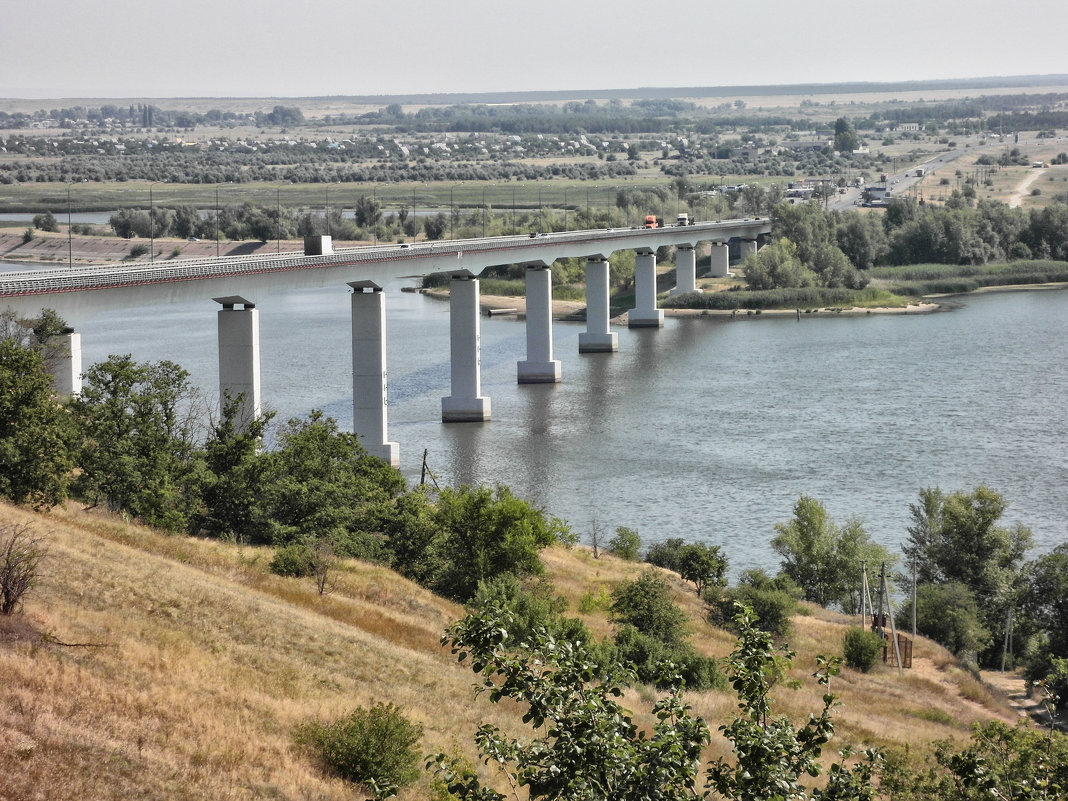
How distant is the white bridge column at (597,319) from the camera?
76.6m

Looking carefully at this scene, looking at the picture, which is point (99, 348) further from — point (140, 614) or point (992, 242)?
point (992, 242)

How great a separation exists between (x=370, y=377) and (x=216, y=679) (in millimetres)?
32522

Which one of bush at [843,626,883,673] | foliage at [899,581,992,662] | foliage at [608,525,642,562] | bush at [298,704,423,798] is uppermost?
bush at [298,704,423,798]

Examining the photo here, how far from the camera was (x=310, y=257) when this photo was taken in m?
47.6

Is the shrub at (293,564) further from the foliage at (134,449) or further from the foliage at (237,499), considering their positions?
the foliage at (237,499)

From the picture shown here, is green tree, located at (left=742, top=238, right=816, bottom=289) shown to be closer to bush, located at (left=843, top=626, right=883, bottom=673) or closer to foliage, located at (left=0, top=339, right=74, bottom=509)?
bush, located at (left=843, top=626, right=883, bottom=673)

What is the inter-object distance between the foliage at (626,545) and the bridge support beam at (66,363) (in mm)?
13851

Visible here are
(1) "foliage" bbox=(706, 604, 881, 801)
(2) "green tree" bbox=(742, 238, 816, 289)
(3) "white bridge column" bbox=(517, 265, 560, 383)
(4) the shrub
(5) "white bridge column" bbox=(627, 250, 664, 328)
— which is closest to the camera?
(1) "foliage" bbox=(706, 604, 881, 801)

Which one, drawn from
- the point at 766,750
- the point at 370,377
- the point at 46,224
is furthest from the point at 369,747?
the point at 46,224

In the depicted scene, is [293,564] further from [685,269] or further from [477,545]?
[685,269]

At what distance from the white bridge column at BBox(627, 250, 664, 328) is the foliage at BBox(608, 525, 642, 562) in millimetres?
53390

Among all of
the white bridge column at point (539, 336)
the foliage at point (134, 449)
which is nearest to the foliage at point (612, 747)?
the foliage at point (134, 449)

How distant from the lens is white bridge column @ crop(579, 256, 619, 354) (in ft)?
251

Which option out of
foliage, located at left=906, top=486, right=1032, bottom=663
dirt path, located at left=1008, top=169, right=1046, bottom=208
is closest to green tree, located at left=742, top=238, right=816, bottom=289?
dirt path, located at left=1008, top=169, right=1046, bottom=208
